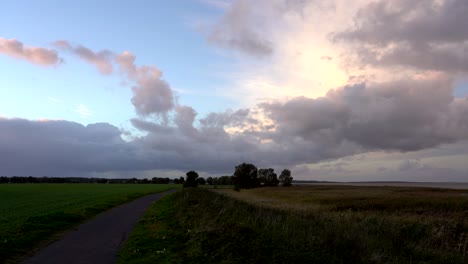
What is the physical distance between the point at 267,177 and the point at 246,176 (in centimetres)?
2207

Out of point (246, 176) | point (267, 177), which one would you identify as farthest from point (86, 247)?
point (267, 177)

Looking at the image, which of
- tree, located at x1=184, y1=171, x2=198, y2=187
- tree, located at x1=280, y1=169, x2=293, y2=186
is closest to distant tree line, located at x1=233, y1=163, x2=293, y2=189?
tree, located at x1=280, y1=169, x2=293, y2=186

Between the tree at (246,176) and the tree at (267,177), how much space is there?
525 inches

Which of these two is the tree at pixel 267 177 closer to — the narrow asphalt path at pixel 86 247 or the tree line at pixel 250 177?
the tree line at pixel 250 177

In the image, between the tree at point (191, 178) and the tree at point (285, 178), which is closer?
the tree at point (191, 178)

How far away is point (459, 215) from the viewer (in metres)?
30.9

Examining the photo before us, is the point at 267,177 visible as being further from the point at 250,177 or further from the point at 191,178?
the point at 191,178

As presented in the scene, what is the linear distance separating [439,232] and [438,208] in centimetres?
1601

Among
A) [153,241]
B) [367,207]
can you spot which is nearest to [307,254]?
[153,241]

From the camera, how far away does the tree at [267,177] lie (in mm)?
175125

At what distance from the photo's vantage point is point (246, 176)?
157 metres

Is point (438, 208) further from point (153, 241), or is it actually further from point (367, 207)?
point (153, 241)

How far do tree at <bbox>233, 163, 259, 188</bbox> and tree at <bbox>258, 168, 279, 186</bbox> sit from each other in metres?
13.3

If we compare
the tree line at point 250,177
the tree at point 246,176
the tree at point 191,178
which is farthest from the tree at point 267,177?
the tree at point 191,178
